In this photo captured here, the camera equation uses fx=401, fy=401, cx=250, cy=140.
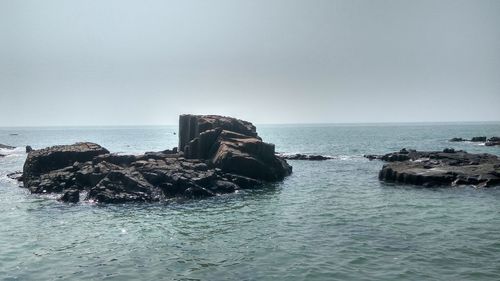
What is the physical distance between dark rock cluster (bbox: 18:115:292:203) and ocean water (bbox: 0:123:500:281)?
10.2 feet

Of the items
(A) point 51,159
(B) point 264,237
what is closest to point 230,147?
(A) point 51,159

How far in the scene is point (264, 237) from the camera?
27.1m

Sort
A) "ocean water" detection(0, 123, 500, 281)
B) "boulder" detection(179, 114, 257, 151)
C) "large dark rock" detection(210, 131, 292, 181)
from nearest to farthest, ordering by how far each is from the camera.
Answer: "ocean water" detection(0, 123, 500, 281) < "large dark rock" detection(210, 131, 292, 181) < "boulder" detection(179, 114, 257, 151)

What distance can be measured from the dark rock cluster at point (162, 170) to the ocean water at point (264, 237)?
3.11 m

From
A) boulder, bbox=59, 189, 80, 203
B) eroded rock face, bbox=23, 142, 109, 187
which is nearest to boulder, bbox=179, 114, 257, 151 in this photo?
eroded rock face, bbox=23, 142, 109, 187

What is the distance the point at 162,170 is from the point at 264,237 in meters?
21.7

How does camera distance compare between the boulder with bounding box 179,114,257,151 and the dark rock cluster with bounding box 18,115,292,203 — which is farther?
the boulder with bounding box 179,114,257,151

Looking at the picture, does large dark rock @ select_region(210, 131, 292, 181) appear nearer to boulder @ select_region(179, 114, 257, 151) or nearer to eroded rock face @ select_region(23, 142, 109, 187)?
boulder @ select_region(179, 114, 257, 151)

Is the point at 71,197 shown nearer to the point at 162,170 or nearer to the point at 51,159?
the point at 162,170

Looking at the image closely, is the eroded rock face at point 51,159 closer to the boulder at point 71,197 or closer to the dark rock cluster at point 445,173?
the boulder at point 71,197

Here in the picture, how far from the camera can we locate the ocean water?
20766 millimetres

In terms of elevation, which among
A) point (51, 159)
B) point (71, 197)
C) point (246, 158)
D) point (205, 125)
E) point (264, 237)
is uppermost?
point (205, 125)

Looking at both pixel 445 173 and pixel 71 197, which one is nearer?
pixel 71 197

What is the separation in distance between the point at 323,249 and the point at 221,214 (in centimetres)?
1249
